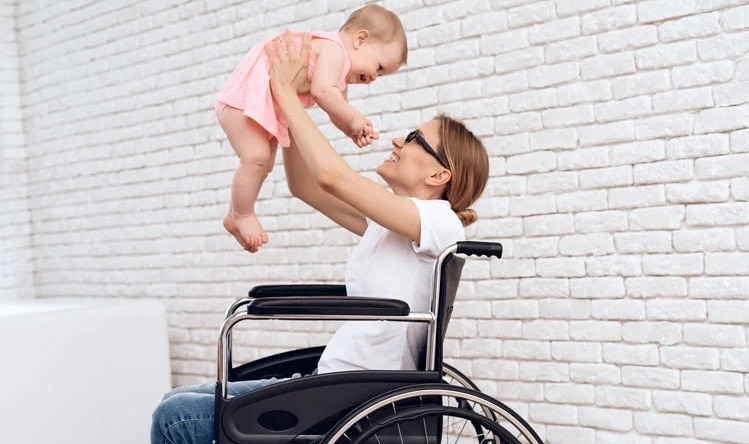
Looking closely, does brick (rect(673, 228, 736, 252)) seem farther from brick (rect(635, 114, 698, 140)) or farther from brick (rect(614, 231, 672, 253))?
brick (rect(635, 114, 698, 140))

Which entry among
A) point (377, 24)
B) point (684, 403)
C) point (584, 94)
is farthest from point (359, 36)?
point (684, 403)

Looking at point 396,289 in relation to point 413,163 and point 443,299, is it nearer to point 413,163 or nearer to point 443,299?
point 443,299

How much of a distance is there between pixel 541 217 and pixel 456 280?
3.74 ft

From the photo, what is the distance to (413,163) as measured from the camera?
2096mm

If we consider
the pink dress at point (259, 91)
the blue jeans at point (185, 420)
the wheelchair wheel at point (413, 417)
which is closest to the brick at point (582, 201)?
the pink dress at point (259, 91)

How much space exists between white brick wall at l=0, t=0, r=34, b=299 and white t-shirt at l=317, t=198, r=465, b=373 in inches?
135

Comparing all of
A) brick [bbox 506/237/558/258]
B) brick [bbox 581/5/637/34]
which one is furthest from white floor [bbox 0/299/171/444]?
brick [bbox 581/5/637/34]

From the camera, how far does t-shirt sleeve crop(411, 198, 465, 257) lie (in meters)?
1.93

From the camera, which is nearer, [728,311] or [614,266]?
[728,311]

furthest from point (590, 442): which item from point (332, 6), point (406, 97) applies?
point (332, 6)

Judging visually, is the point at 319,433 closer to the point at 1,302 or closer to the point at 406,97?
the point at 406,97

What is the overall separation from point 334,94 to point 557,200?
1.17 m

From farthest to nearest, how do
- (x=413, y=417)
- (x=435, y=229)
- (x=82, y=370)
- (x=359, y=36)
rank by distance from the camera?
(x=82, y=370)
(x=359, y=36)
(x=435, y=229)
(x=413, y=417)

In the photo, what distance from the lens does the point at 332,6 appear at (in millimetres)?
3621
